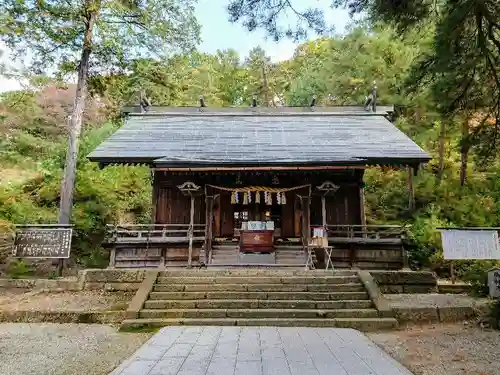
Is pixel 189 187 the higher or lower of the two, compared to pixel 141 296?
higher

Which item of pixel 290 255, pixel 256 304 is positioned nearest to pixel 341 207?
pixel 290 255

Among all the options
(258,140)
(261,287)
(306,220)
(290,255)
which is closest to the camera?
(261,287)

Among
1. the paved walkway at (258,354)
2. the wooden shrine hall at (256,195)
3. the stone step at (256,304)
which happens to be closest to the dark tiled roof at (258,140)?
the wooden shrine hall at (256,195)

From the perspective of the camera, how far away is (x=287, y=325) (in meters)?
6.86

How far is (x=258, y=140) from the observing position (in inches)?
514

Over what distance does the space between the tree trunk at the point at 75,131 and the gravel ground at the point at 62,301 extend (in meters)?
3.22

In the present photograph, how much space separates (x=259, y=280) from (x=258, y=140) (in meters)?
6.09

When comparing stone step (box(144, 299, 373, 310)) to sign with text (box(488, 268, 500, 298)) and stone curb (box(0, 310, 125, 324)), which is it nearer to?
stone curb (box(0, 310, 125, 324))

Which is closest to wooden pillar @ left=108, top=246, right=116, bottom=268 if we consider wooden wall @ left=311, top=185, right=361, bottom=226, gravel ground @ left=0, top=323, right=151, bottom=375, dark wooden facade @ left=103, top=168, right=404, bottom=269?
dark wooden facade @ left=103, top=168, right=404, bottom=269

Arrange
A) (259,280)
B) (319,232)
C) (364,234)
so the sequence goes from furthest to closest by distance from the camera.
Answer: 1. (364,234)
2. (319,232)
3. (259,280)

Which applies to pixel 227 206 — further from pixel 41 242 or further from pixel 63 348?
pixel 63 348

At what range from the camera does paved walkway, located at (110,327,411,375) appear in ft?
13.8

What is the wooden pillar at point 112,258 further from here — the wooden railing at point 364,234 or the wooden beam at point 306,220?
the wooden railing at point 364,234

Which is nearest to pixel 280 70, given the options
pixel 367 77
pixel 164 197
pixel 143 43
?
pixel 367 77
